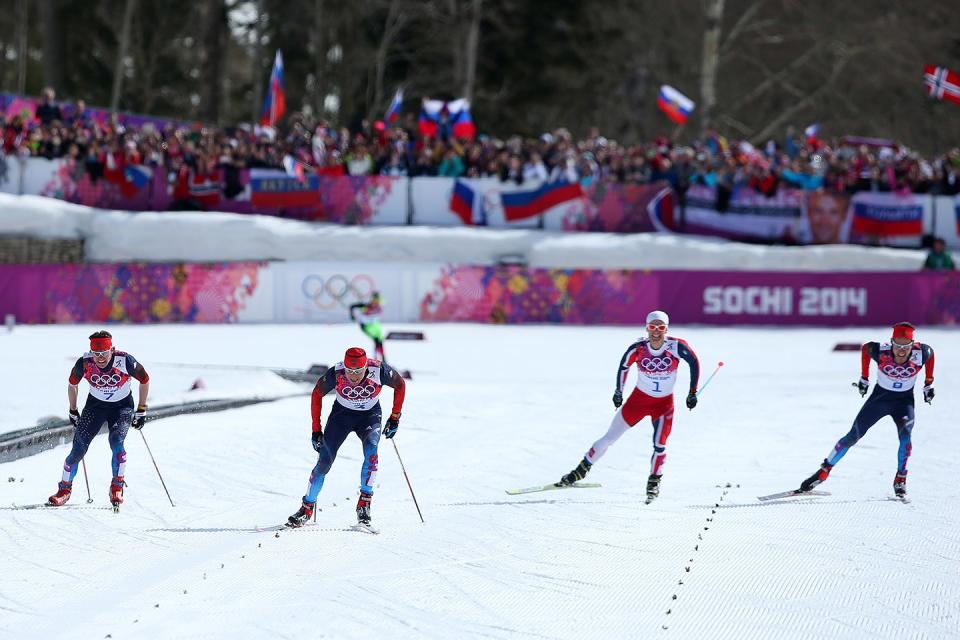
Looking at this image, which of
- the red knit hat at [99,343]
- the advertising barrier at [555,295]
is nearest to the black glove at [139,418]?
the red knit hat at [99,343]

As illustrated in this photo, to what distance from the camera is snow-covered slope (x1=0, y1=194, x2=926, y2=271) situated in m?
30.2

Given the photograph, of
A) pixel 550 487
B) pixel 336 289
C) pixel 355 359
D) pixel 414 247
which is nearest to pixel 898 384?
pixel 550 487

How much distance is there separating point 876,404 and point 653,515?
258cm

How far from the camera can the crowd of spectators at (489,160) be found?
30484 mm

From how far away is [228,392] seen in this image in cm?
1903

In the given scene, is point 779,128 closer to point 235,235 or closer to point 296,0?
point 296,0

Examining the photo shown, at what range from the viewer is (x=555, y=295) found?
2975 centimetres

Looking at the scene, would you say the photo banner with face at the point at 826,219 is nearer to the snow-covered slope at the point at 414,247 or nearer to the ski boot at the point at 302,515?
the snow-covered slope at the point at 414,247

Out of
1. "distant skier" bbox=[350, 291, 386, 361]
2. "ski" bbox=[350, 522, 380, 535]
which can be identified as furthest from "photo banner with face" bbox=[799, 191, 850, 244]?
"ski" bbox=[350, 522, 380, 535]

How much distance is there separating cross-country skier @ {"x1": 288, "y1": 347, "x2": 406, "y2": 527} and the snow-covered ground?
38 cm

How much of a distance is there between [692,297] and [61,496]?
64.8 feet

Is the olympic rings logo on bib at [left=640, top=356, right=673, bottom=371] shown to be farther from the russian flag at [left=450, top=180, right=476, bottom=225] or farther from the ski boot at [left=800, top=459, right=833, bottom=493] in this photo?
the russian flag at [left=450, top=180, right=476, bottom=225]

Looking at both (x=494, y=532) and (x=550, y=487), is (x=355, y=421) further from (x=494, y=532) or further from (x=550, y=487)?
(x=550, y=487)

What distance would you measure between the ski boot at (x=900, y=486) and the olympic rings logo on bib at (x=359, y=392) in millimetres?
5513
